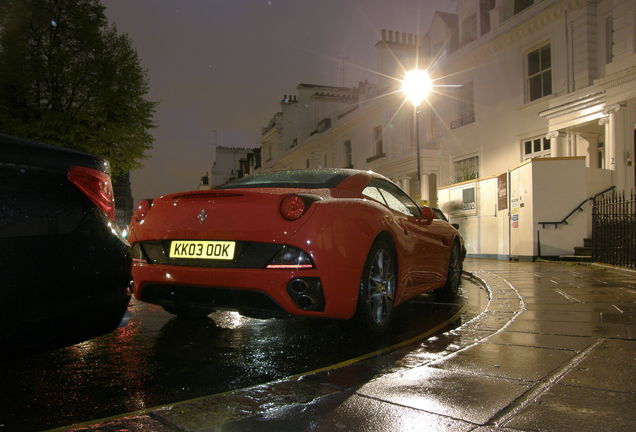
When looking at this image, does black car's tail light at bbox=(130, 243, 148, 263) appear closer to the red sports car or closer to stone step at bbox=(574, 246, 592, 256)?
the red sports car

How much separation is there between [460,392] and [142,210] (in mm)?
2856

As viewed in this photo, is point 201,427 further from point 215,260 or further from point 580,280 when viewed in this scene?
point 580,280

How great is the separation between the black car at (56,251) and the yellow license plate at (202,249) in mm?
819

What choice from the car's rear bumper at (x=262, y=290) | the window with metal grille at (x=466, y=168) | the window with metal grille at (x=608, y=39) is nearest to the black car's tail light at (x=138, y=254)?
the car's rear bumper at (x=262, y=290)

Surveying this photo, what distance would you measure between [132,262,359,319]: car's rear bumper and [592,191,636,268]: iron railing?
8.52 meters

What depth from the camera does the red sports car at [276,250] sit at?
11.0ft

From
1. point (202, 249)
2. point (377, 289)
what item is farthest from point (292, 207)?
point (377, 289)

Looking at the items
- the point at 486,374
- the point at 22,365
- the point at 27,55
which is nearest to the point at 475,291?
the point at 486,374

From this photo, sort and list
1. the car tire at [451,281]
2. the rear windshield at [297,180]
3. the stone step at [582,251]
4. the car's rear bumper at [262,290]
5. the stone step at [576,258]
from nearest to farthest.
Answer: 1. the car's rear bumper at [262,290]
2. the rear windshield at [297,180]
3. the car tire at [451,281]
4. the stone step at [576,258]
5. the stone step at [582,251]

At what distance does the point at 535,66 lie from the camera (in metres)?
17.2

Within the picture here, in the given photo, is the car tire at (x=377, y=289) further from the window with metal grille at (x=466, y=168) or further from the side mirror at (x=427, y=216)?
the window with metal grille at (x=466, y=168)

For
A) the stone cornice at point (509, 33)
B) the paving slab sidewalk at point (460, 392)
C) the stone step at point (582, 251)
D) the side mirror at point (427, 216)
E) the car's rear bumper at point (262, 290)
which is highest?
the stone cornice at point (509, 33)

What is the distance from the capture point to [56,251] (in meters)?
2.30

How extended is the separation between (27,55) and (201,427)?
809 inches
